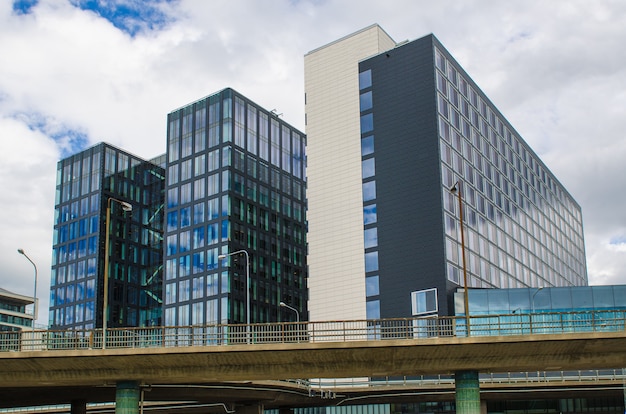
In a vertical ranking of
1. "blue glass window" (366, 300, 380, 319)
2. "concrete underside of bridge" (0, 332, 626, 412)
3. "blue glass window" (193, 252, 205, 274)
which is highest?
"blue glass window" (193, 252, 205, 274)

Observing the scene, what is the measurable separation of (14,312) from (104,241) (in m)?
42.4

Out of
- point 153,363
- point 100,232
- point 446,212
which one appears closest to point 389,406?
point 446,212

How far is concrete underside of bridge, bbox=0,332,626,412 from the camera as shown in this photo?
48.3m

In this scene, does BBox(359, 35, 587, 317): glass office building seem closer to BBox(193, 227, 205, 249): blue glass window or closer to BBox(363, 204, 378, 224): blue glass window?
BBox(363, 204, 378, 224): blue glass window

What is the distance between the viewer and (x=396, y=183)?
99312mm

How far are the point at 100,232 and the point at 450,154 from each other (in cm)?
8393

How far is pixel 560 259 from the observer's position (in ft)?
469

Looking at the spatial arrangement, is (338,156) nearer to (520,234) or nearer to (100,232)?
(520,234)

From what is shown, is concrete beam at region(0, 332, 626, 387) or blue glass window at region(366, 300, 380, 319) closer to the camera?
concrete beam at region(0, 332, 626, 387)

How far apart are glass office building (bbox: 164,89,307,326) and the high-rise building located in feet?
95.6

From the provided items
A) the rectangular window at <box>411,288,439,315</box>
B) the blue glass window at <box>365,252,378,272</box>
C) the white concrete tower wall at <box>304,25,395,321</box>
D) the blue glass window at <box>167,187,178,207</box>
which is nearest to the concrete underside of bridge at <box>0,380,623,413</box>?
the rectangular window at <box>411,288,439,315</box>

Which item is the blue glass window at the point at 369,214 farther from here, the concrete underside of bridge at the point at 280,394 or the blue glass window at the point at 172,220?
the blue glass window at the point at 172,220

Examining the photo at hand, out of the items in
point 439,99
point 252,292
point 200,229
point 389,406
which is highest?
point 439,99

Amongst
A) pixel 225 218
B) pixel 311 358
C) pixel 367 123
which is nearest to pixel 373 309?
pixel 367 123
